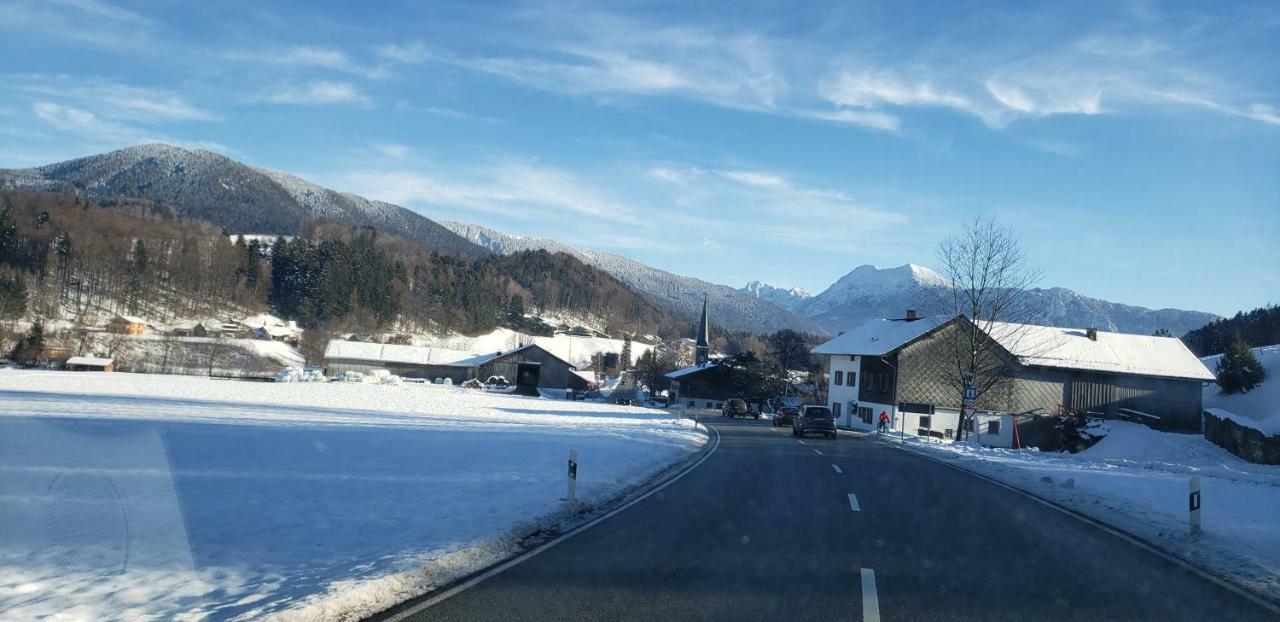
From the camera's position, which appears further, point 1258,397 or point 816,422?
point 1258,397

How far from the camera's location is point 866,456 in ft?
92.7

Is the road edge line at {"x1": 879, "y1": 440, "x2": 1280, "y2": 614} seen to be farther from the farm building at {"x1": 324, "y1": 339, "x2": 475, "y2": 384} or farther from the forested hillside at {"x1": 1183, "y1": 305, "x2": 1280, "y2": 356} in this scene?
the farm building at {"x1": 324, "y1": 339, "x2": 475, "y2": 384}

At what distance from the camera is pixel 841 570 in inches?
344

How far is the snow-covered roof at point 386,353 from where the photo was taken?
119 m

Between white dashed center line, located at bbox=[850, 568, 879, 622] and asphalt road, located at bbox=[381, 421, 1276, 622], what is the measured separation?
31 millimetres

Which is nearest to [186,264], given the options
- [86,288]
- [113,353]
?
[86,288]

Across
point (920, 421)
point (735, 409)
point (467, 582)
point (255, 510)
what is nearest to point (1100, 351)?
point (920, 421)

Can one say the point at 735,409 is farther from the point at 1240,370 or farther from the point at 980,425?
the point at 1240,370

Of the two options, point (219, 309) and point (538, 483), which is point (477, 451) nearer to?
point (538, 483)

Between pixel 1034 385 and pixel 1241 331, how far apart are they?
199ft

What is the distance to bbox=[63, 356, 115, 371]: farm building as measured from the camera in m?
79.6

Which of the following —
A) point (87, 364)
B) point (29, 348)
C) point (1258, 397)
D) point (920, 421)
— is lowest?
point (87, 364)

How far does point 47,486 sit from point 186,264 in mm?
151856

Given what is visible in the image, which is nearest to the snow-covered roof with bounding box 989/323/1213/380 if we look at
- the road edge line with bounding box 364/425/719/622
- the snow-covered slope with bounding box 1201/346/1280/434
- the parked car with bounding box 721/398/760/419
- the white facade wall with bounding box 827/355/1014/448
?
the snow-covered slope with bounding box 1201/346/1280/434
